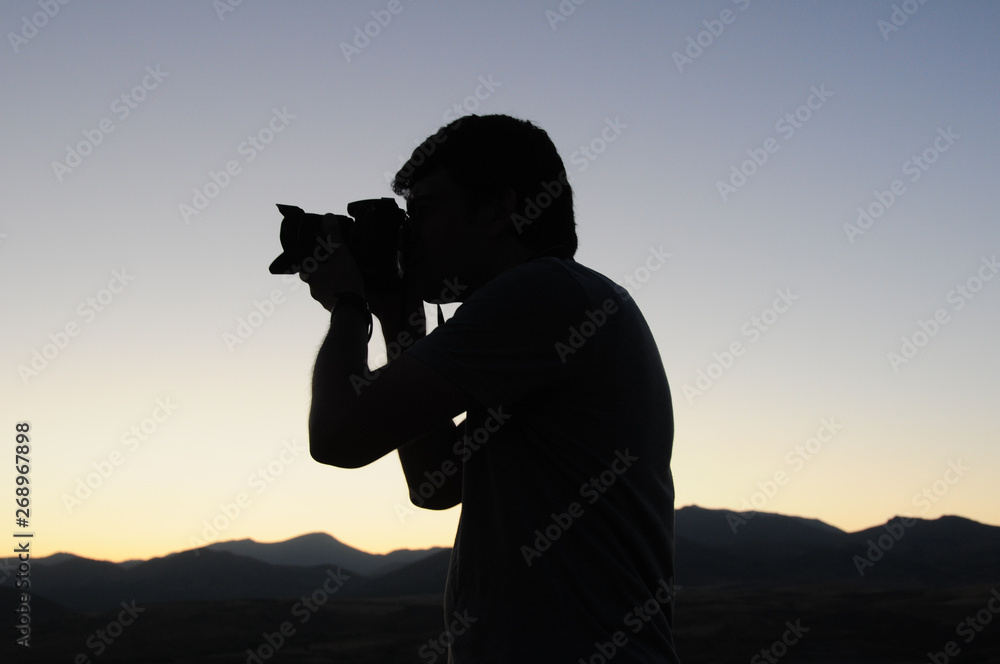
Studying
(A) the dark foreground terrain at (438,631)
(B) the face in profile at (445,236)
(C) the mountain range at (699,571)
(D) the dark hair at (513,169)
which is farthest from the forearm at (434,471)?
(C) the mountain range at (699,571)

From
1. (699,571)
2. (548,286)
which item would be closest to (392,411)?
(548,286)

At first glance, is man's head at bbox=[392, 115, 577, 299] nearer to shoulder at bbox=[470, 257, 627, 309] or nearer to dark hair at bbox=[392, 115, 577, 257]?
dark hair at bbox=[392, 115, 577, 257]

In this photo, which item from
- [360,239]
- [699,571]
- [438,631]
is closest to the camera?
[360,239]

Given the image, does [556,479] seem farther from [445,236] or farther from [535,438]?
[445,236]

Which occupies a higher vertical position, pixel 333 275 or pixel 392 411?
pixel 333 275

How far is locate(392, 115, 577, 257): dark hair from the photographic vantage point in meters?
1.72

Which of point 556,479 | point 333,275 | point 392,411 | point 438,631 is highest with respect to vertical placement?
point 333,275

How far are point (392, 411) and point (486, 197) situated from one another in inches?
22.1

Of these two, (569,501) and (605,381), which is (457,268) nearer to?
(605,381)

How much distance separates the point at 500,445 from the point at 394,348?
0.59 meters

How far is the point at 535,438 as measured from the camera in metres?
1.44

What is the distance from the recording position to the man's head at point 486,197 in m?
1.70

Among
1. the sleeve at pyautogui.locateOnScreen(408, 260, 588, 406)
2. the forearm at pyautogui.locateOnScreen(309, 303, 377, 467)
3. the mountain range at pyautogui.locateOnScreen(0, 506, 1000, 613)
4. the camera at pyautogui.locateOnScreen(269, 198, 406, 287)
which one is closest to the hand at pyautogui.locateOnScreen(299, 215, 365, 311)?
the camera at pyautogui.locateOnScreen(269, 198, 406, 287)

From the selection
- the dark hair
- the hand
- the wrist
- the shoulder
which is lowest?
the shoulder
